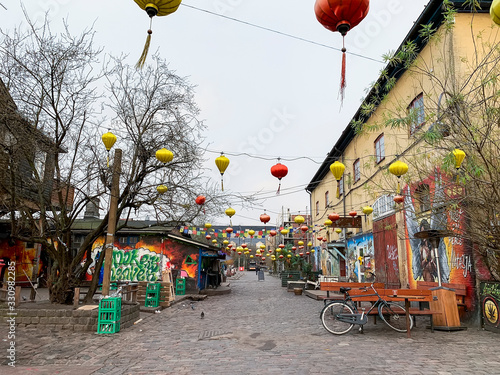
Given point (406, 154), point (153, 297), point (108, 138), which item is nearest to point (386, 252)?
point (406, 154)

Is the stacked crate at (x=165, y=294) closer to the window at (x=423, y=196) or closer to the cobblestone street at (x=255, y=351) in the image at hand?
the cobblestone street at (x=255, y=351)

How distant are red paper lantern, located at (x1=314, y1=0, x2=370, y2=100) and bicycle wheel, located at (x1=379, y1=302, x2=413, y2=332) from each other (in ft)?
20.9

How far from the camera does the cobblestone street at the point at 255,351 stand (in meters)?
5.59

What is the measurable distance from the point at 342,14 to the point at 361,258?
52.4 feet

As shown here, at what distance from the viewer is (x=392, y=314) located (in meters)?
8.73

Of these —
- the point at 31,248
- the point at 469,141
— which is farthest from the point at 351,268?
the point at 31,248

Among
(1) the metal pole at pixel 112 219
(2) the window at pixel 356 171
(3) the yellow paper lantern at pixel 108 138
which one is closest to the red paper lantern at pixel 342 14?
(3) the yellow paper lantern at pixel 108 138

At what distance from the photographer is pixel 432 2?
10117 mm

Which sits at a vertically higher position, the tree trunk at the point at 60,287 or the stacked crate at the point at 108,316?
the tree trunk at the point at 60,287

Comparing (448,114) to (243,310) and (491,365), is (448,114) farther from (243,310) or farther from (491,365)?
(243,310)

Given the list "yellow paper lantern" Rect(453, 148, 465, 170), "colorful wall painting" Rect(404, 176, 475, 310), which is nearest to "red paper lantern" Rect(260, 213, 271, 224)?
"colorful wall painting" Rect(404, 176, 475, 310)

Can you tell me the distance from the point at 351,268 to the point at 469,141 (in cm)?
1380

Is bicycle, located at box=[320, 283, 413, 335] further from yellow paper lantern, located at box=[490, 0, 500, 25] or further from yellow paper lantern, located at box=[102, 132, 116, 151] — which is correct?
yellow paper lantern, located at box=[490, 0, 500, 25]

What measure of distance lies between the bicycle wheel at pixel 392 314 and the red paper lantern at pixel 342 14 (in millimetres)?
6378
